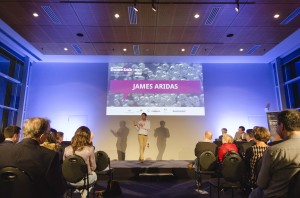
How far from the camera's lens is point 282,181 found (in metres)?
1.67

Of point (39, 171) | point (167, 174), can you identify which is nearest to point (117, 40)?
point (167, 174)

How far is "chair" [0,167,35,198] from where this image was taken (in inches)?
59.7

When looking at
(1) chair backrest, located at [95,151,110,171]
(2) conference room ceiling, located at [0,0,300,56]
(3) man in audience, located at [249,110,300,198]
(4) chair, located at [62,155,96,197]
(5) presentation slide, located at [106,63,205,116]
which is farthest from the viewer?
(5) presentation slide, located at [106,63,205,116]

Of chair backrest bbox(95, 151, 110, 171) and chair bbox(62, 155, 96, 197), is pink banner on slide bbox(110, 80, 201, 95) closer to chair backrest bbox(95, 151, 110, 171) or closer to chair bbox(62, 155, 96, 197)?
chair backrest bbox(95, 151, 110, 171)

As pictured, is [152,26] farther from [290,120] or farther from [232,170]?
[290,120]

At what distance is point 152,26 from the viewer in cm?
582

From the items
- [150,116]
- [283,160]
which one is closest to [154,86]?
[150,116]

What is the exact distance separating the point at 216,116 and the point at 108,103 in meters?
4.32

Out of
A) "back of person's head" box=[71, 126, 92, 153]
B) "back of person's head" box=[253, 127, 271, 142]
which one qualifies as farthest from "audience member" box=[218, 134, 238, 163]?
Answer: "back of person's head" box=[71, 126, 92, 153]

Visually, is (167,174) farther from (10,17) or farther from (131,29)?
(10,17)

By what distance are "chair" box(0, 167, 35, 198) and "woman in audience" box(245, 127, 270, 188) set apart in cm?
252

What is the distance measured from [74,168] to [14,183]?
46.8 inches

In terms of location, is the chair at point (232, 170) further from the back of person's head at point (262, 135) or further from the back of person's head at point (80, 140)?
the back of person's head at point (80, 140)

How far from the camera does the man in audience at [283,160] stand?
1644 millimetres
